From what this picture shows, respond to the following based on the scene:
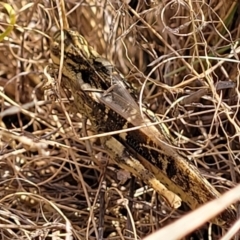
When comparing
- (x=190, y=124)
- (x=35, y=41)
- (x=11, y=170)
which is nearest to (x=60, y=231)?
(x=11, y=170)

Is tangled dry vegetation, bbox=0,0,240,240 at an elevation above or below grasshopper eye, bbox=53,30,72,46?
below

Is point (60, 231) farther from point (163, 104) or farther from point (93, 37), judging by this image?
point (93, 37)

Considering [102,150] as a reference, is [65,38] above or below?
above

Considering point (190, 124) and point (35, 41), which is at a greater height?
point (35, 41)

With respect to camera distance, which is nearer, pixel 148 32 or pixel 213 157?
pixel 213 157

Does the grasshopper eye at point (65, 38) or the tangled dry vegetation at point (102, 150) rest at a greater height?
the grasshopper eye at point (65, 38)

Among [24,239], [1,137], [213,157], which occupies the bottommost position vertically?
[213,157]

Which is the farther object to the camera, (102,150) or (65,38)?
(102,150)

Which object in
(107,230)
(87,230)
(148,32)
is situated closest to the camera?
(87,230)
